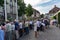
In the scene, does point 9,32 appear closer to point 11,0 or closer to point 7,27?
point 7,27

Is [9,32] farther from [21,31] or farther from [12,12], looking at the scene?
[12,12]

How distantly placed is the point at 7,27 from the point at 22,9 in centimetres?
4128

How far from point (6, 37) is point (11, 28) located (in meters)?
2.03

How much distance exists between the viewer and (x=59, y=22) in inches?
1459

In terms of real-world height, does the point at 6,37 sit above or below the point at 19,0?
below

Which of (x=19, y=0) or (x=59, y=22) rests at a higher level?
(x=19, y=0)

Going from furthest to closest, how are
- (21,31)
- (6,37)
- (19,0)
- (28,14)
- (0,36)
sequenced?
(28,14) → (19,0) → (21,31) → (6,37) → (0,36)

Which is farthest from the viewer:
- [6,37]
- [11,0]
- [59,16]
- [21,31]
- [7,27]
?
[11,0]

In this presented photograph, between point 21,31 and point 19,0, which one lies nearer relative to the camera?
point 21,31

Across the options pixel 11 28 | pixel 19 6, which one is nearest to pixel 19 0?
pixel 19 6

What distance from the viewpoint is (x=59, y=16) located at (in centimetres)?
3700

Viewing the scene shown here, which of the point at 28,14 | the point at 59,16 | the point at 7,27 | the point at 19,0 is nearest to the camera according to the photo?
the point at 7,27

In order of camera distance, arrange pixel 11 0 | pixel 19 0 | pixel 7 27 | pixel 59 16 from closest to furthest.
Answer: pixel 7 27 → pixel 59 16 → pixel 19 0 → pixel 11 0

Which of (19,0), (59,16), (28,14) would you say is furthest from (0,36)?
(28,14)
